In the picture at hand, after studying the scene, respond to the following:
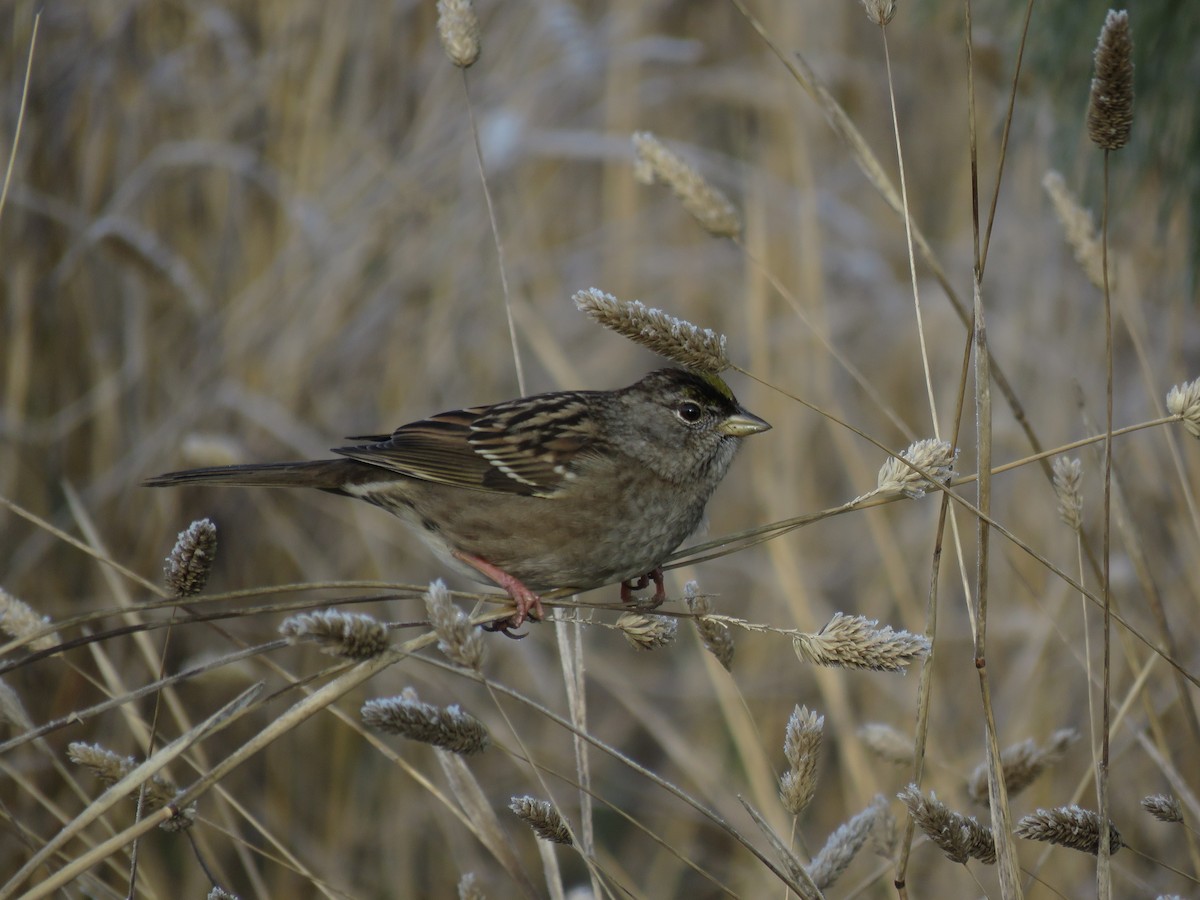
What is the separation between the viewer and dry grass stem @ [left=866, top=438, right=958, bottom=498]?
68.7 inches

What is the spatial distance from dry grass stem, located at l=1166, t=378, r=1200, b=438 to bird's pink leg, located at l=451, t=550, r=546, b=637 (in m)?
1.18

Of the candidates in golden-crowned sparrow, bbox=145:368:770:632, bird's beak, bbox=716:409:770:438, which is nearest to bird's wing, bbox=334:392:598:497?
golden-crowned sparrow, bbox=145:368:770:632

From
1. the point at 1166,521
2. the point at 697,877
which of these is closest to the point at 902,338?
the point at 1166,521

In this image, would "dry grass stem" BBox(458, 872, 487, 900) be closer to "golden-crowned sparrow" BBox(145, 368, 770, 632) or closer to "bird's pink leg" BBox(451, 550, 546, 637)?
"bird's pink leg" BBox(451, 550, 546, 637)

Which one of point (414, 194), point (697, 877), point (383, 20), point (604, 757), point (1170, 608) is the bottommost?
point (697, 877)

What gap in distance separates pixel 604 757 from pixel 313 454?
5.92 ft

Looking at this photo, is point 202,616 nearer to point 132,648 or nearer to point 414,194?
point 132,648

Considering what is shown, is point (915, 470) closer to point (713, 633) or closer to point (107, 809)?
point (713, 633)

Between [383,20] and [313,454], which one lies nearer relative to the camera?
[313,454]

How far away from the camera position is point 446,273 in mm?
4215

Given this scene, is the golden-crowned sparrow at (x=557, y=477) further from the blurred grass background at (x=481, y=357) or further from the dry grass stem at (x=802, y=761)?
the dry grass stem at (x=802, y=761)

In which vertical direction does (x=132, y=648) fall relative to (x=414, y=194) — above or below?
below

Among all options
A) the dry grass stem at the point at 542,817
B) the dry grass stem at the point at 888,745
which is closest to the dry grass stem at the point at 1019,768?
the dry grass stem at the point at 888,745

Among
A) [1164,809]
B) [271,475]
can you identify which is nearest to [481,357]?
[271,475]
